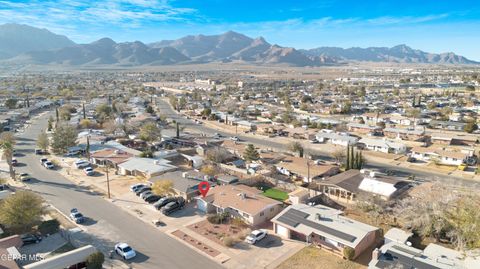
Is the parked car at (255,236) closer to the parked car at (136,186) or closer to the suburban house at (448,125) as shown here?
the parked car at (136,186)

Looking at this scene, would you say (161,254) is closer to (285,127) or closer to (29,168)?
(29,168)

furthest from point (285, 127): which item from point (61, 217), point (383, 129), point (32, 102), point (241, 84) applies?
point (241, 84)

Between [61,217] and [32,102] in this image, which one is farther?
[32,102]

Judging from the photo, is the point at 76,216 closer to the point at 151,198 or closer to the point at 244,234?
the point at 151,198

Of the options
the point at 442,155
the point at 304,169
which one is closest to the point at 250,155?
the point at 304,169

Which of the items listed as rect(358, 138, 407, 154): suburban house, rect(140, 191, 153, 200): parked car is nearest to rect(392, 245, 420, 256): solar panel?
rect(140, 191, 153, 200): parked car
